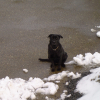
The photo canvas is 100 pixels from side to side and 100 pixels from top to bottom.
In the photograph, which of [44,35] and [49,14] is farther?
[49,14]

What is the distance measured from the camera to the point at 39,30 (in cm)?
733

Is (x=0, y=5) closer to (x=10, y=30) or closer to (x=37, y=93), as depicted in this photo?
(x=10, y=30)

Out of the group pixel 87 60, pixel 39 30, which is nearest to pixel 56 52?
pixel 87 60

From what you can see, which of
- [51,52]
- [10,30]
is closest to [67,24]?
[10,30]

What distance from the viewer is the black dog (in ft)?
15.8

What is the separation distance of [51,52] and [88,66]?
1.17 m

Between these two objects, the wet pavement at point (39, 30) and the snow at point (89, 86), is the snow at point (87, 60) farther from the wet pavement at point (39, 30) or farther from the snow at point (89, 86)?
the snow at point (89, 86)

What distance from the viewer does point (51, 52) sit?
5043 mm

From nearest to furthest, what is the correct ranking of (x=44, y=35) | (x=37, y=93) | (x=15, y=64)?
1. (x=37, y=93)
2. (x=15, y=64)
3. (x=44, y=35)

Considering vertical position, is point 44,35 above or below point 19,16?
below

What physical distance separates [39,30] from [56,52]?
257 cm

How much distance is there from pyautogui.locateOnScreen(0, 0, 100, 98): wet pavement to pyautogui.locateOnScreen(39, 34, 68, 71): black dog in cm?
25

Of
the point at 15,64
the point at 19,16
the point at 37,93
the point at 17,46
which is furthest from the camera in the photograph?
the point at 19,16

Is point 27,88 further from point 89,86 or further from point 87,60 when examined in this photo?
point 87,60
